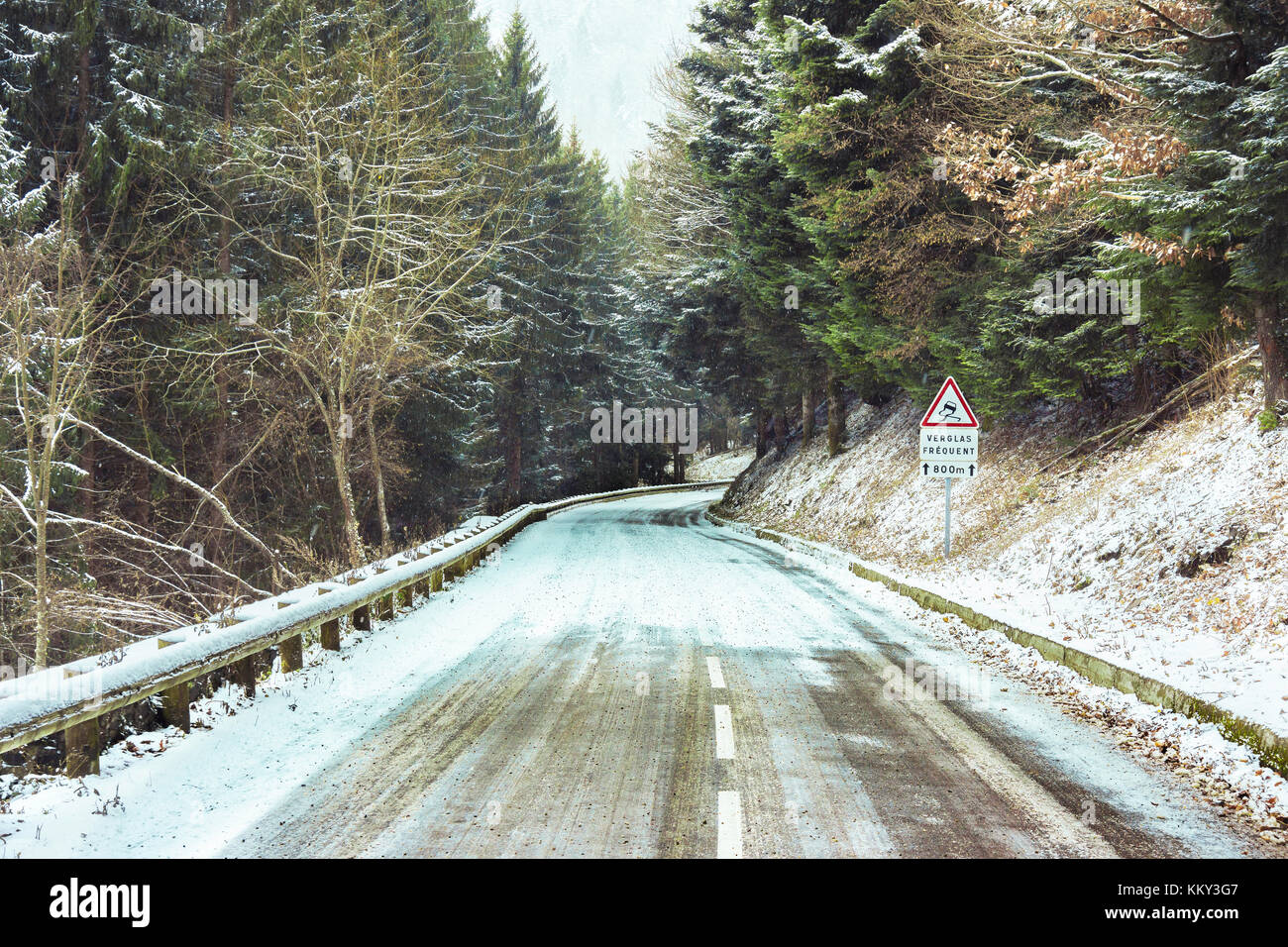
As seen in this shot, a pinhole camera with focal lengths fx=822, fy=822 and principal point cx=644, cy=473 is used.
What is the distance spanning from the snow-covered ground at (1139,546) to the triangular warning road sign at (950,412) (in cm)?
200

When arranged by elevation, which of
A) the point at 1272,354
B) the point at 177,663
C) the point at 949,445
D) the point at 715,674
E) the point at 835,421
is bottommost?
the point at 715,674

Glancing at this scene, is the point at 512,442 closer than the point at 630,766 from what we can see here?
No

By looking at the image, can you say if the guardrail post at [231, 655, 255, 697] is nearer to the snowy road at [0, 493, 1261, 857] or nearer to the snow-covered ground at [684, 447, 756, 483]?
the snowy road at [0, 493, 1261, 857]

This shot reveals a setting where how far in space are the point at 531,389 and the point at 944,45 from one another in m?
28.0

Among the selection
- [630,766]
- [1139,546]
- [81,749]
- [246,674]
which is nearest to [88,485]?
[246,674]

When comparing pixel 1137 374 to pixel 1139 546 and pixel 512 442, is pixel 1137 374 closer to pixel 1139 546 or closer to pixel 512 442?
pixel 1139 546

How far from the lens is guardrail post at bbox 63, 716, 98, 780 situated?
500cm

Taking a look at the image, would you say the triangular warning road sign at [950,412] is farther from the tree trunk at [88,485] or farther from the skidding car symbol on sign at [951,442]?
the tree trunk at [88,485]

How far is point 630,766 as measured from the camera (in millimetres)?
5453

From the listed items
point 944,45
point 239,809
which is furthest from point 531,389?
Answer: point 239,809

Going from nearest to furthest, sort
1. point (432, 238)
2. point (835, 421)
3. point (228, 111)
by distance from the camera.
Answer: point (432, 238) → point (228, 111) → point (835, 421)

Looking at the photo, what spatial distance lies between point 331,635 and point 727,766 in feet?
18.0

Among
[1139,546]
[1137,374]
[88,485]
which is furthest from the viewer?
[88,485]
